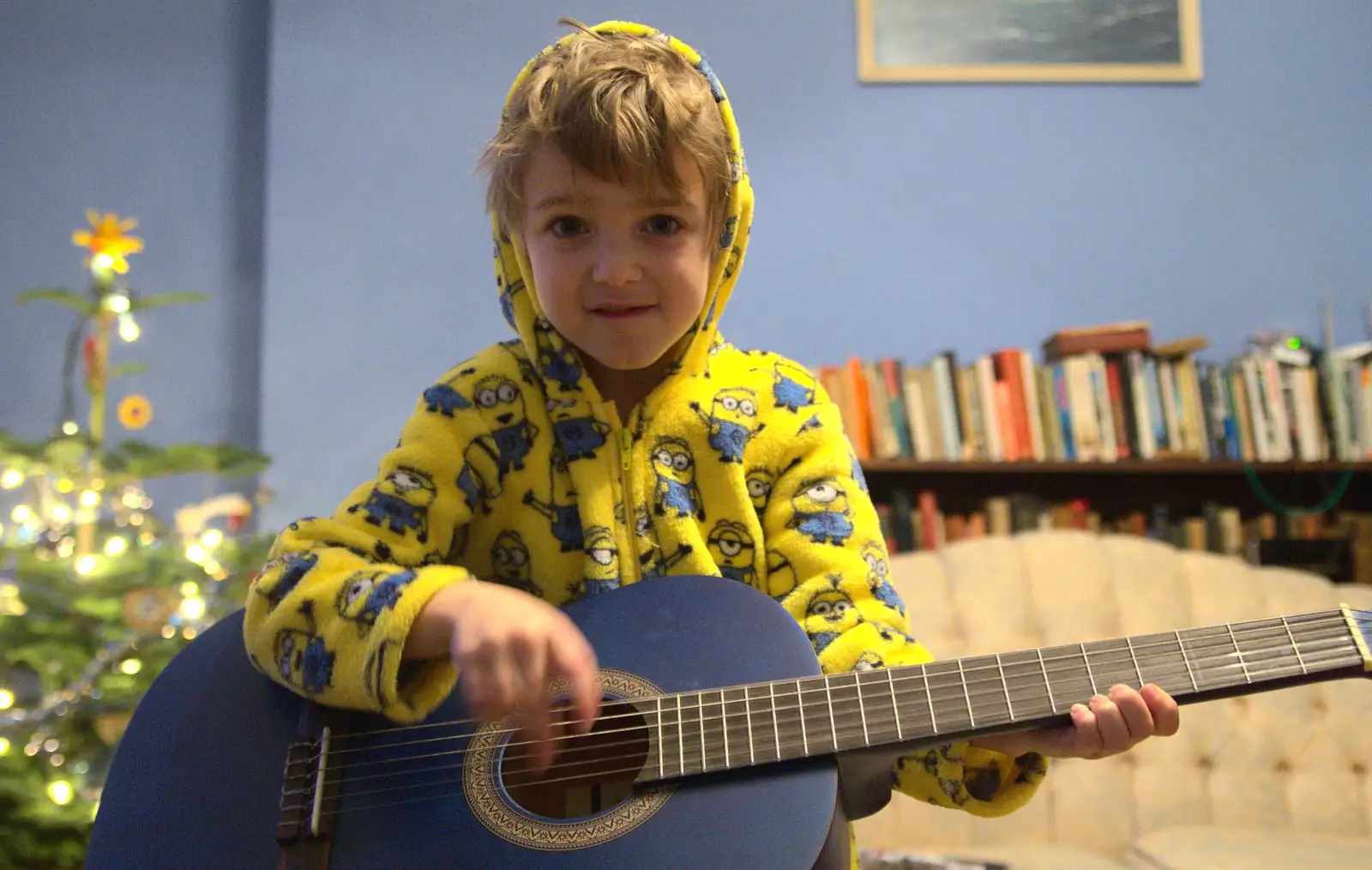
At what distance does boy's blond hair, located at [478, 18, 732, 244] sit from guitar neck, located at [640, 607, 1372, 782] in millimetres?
445

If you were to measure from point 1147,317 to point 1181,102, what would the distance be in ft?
2.31

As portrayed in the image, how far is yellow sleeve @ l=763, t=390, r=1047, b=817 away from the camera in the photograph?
81 cm

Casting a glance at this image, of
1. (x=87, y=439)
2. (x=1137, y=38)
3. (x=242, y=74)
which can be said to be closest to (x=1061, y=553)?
(x=1137, y=38)

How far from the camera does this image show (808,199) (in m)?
3.08

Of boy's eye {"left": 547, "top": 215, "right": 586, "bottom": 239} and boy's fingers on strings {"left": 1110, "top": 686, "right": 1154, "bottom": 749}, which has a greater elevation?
boy's eye {"left": 547, "top": 215, "right": 586, "bottom": 239}

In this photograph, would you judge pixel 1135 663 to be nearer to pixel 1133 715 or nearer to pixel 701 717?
pixel 1133 715

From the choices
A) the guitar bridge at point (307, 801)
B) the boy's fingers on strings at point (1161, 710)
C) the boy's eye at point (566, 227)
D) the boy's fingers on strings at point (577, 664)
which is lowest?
the guitar bridge at point (307, 801)

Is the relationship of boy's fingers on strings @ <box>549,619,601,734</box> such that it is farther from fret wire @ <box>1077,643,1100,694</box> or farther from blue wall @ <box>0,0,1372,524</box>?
blue wall @ <box>0,0,1372,524</box>

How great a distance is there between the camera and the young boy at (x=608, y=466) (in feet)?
2.54

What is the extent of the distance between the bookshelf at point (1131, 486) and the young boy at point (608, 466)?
1.82m

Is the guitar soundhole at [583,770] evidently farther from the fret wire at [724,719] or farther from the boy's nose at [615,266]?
the boy's nose at [615,266]

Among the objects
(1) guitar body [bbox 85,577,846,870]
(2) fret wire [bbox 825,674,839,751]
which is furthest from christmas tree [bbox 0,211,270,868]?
(2) fret wire [bbox 825,674,839,751]

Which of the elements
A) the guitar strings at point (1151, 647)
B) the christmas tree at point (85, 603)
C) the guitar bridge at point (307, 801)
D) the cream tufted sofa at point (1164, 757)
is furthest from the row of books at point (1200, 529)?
the guitar bridge at point (307, 801)

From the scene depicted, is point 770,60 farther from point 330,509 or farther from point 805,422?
point 805,422
